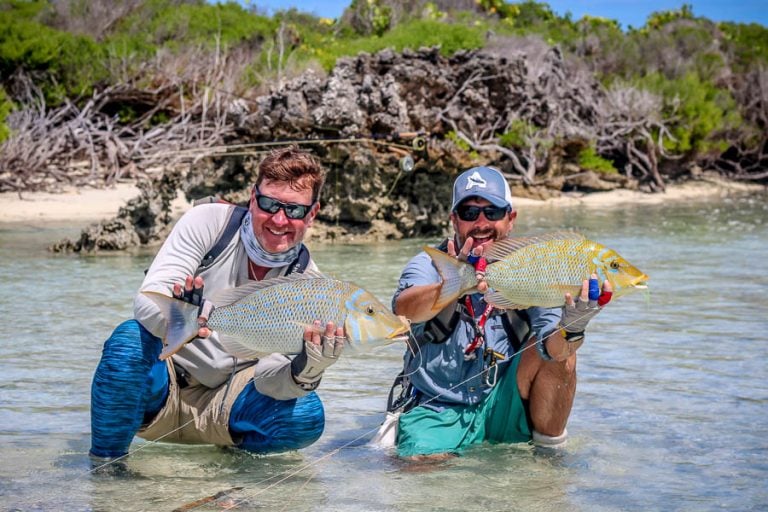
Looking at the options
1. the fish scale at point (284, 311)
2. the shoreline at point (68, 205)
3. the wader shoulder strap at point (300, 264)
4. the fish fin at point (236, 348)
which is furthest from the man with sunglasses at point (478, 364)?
the shoreline at point (68, 205)

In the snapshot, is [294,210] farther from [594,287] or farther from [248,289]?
[594,287]

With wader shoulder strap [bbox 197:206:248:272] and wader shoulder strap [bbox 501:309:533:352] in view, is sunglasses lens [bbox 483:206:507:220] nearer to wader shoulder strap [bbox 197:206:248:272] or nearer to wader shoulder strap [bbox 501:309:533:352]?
wader shoulder strap [bbox 501:309:533:352]

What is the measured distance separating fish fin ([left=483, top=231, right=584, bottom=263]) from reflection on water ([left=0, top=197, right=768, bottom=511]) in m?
1.17

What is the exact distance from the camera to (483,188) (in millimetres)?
5281

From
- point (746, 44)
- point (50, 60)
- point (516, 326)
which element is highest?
point (746, 44)

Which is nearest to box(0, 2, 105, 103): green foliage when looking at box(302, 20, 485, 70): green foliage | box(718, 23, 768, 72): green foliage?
box(302, 20, 485, 70): green foliage

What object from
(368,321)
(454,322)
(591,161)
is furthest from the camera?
(591,161)

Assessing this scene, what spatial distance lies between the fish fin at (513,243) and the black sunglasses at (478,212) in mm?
375

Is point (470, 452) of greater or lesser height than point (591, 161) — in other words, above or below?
below

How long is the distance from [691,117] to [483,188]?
23.5m

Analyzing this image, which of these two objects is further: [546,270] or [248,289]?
[546,270]

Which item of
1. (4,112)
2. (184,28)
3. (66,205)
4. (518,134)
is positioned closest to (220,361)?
(66,205)

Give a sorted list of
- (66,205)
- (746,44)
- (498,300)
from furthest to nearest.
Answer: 1. (746,44)
2. (66,205)
3. (498,300)

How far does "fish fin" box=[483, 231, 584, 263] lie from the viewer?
492cm
